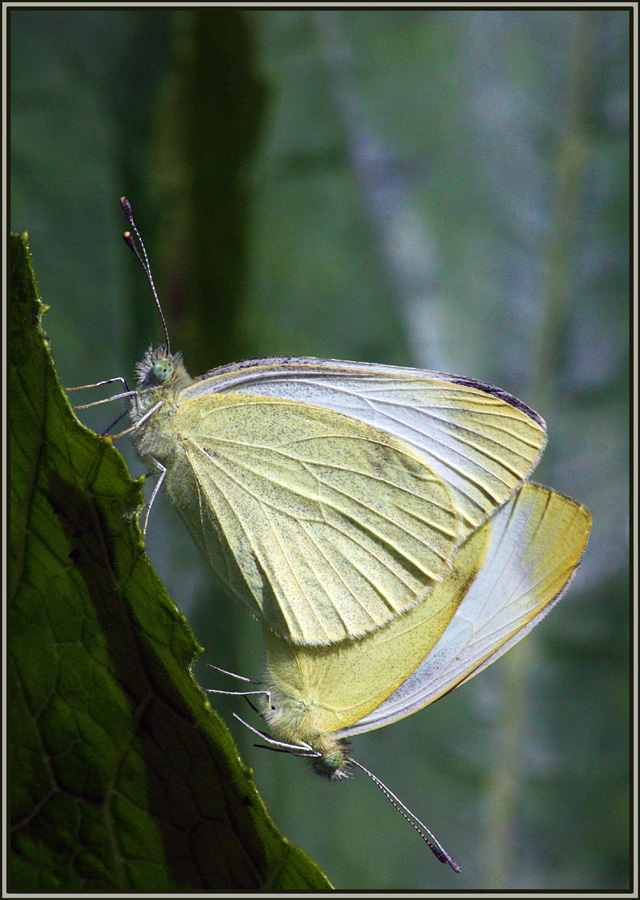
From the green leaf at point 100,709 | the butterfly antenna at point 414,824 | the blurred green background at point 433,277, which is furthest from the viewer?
the blurred green background at point 433,277

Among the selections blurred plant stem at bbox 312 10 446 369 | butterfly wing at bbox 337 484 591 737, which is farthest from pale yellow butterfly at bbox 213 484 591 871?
blurred plant stem at bbox 312 10 446 369

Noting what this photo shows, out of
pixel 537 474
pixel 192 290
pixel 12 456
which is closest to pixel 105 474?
pixel 12 456

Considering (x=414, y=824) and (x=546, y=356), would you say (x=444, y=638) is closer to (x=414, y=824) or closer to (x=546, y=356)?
(x=414, y=824)

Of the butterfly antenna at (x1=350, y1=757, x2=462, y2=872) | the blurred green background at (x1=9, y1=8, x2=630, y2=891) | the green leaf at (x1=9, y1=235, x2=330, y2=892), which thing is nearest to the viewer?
the green leaf at (x1=9, y1=235, x2=330, y2=892)

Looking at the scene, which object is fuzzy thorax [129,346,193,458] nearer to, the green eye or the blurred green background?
the green eye

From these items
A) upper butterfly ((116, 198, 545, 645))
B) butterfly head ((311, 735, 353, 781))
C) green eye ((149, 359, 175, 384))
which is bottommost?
butterfly head ((311, 735, 353, 781))

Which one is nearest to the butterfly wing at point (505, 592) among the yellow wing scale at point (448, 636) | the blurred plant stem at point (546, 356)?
the yellow wing scale at point (448, 636)

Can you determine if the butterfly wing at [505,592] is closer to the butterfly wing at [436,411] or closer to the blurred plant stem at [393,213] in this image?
the butterfly wing at [436,411]

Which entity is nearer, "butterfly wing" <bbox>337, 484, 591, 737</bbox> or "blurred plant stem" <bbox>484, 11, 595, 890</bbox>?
"butterfly wing" <bbox>337, 484, 591, 737</bbox>
